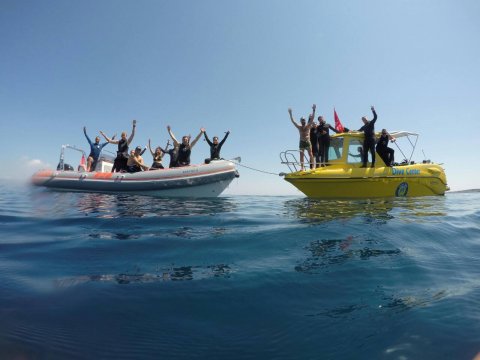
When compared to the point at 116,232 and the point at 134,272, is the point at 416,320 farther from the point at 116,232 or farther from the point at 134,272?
the point at 116,232

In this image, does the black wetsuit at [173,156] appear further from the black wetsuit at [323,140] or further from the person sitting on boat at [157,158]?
the black wetsuit at [323,140]

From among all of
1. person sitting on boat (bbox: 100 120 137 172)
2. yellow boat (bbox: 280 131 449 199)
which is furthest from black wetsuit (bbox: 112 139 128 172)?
yellow boat (bbox: 280 131 449 199)

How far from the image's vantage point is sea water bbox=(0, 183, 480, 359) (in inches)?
63.3

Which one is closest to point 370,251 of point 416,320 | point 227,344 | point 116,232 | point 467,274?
point 467,274

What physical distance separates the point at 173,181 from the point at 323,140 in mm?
5747

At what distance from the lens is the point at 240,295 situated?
2.18 meters

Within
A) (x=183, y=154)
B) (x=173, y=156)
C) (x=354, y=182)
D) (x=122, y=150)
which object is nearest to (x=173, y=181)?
(x=183, y=154)

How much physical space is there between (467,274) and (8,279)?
4028mm

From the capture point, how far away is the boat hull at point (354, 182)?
10.1 metres

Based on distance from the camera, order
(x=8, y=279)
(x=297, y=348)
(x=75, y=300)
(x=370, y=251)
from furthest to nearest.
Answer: (x=370, y=251)
(x=8, y=279)
(x=75, y=300)
(x=297, y=348)

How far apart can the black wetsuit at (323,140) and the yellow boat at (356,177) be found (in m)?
0.18

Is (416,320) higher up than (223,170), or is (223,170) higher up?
(223,170)

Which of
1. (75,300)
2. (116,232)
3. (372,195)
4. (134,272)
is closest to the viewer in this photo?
(75,300)

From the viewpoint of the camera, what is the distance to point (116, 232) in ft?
13.7
